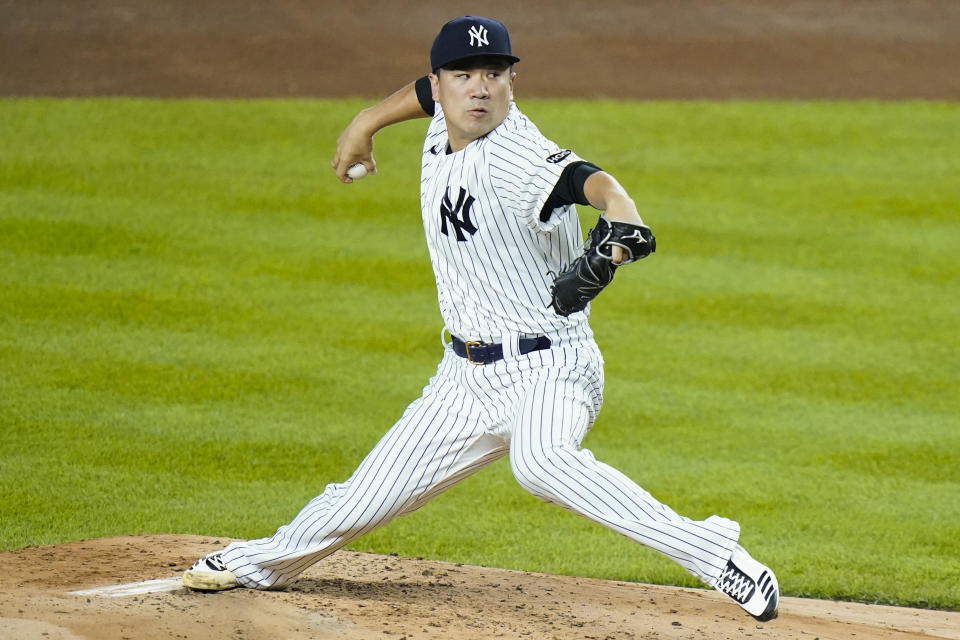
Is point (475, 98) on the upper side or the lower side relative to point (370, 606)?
upper

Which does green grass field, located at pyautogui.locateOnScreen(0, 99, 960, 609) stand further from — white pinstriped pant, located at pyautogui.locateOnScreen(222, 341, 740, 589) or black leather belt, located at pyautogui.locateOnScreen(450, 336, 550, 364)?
black leather belt, located at pyautogui.locateOnScreen(450, 336, 550, 364)

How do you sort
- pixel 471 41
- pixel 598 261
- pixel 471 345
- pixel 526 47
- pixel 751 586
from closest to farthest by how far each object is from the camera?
pixel 598 261 → pixel 751 586 → pixel 471 41 → pixel 471 345 → pixel 526 47

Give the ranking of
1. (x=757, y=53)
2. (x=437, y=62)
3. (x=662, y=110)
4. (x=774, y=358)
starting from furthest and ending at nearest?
(x=757, y=53), (x=662, y=110), (x=774, y=358), (x=437, y=62)

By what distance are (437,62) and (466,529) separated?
2.22 meters

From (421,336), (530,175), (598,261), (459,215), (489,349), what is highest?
(530,175)

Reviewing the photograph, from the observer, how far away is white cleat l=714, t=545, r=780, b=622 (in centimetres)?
312

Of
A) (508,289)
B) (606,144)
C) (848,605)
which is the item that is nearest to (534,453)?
(508,289)

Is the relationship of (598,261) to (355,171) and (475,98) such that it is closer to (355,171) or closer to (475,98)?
(475,98)

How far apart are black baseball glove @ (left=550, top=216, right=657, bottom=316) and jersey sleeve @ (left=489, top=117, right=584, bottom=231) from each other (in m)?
0.26

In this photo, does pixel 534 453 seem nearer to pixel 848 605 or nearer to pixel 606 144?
pixel 848 605

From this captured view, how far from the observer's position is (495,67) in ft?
11.5

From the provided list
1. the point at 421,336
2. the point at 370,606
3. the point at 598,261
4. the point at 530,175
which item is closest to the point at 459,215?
the point at 530,175

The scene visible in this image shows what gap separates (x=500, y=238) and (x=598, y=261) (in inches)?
19.7

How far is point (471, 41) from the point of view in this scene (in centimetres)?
344
